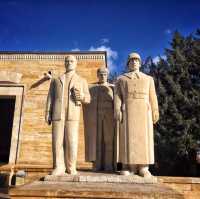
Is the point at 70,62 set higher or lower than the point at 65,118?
higher

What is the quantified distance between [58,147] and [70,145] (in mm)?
238

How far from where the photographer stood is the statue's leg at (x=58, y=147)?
5.98 m

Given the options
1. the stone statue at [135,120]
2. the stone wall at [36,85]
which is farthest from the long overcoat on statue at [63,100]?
the stone wall at [36,85]

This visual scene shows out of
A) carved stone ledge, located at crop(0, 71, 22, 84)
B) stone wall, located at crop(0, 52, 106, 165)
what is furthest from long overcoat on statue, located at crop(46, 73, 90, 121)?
carved stone ledge, located at crop(0, 71, 22, 84)

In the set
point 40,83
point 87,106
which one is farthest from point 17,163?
point 87,106

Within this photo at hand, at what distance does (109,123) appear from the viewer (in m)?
→ 6.78

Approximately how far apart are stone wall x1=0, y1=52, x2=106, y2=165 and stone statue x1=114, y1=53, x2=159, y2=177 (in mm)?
8175

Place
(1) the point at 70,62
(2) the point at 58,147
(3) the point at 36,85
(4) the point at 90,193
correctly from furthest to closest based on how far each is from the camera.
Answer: (3) the point at 36,85
(1) the point at 70,62
(2) the point at 58,147
(4) the point at 90,193

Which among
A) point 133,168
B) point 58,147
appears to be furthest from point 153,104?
point 58,147

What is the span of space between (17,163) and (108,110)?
29.0 feet

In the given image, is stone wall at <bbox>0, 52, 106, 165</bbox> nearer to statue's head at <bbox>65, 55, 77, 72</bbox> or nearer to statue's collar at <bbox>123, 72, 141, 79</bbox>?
statue's head at <bbox>65, 55, 77, 72</bbox>

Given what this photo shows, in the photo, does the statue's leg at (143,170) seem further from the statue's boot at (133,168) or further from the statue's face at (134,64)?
the statue's face at (134,64)

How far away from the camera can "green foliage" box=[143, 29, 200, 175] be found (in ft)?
63.2

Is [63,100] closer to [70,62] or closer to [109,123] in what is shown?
[70,62]
